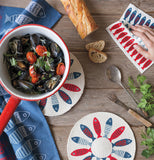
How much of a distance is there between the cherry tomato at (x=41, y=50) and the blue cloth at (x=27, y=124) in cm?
23

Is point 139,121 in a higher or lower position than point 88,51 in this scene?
lower

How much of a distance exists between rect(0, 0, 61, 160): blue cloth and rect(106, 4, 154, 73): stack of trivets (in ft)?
0.99

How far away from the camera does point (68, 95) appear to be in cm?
96

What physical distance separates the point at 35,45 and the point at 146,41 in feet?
1.84

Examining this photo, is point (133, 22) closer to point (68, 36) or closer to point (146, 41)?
point (146, 41)

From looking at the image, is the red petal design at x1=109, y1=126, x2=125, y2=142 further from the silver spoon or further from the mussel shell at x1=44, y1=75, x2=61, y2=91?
the mussel shell at x1=44, y1=75, x2=61, y2=91

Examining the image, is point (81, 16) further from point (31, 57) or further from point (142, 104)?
point (142, 104)

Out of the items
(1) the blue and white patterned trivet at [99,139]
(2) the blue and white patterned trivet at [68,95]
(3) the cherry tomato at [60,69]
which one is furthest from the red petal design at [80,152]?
(3) the cherry tomato at [60,69]

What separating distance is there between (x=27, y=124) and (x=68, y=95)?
0.25 metres

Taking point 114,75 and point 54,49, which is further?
point 114,75

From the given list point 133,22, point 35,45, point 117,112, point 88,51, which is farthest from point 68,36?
point 117,112

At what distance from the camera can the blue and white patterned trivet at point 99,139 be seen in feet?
3.21

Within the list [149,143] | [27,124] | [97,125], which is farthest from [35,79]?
[149,143]

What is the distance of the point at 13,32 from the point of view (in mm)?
745
